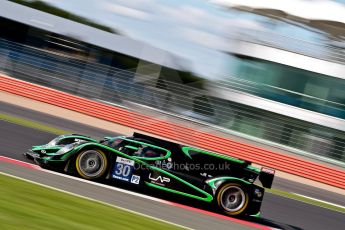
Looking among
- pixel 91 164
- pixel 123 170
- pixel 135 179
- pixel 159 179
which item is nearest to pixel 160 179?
pixel 159 179

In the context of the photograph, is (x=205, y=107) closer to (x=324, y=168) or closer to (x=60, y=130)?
(x=324, y=168)

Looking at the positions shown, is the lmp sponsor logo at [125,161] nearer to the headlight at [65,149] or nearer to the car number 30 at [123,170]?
the car number 30 at [123,170]

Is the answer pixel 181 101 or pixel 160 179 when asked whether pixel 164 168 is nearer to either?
pixel 160 179

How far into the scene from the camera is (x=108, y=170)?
32.3ft

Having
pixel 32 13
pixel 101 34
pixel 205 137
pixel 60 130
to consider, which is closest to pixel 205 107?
pixel 205 137

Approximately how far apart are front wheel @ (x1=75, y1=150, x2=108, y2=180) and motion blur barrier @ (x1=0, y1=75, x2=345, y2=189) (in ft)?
38.5

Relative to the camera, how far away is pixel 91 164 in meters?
9.82

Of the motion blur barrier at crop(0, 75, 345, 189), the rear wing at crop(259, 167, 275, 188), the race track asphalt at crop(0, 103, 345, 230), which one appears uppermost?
the motion blur barrier at crop(0, 75, 345, 189)

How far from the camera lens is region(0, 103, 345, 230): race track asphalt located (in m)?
8.77

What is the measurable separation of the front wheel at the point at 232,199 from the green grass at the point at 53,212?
96.6 inches

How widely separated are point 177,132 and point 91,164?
12611 millimetres

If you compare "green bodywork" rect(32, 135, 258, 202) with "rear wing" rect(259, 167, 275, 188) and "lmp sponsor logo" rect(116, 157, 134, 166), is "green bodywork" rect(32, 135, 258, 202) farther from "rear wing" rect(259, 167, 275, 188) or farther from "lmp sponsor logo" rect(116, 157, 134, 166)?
"rear wing" rect(259, 167, 275, 188)

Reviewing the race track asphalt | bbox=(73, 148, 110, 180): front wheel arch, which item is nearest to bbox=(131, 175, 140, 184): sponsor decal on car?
bbox=(73, 148, 110, 180): front wheel arch

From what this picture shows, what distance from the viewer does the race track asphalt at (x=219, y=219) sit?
877cm
